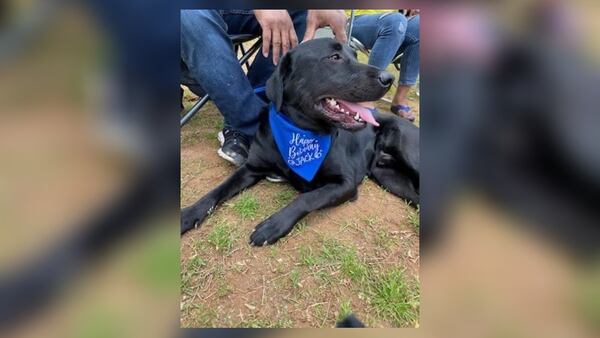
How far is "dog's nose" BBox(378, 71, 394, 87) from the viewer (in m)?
1.81

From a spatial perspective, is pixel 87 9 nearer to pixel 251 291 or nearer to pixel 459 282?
pixel 251 291

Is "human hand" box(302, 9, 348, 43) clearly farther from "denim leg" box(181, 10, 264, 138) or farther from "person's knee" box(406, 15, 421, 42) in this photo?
"denim leg" box(181, 10, 264, 138)

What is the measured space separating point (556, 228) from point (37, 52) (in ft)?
4.62

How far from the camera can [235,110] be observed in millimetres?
2199

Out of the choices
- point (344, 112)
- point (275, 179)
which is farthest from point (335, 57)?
point (275, 179)

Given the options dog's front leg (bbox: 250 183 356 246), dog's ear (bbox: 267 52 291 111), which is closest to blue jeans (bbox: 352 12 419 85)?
dog's ear (bbox: 267 52 291 111)

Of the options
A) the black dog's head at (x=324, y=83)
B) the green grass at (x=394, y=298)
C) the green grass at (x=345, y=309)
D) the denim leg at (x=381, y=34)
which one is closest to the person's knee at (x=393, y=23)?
the denim leg at (x=381, y=34)

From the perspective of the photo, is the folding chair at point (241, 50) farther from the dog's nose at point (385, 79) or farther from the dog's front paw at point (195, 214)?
the dog's nose at point (385, 79)

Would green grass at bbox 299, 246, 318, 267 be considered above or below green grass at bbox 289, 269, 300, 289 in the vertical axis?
below

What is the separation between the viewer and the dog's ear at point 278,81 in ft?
6.54

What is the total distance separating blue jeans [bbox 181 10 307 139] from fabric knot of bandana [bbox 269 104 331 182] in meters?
0.19

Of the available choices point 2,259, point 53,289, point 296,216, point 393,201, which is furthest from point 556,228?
point 2,259

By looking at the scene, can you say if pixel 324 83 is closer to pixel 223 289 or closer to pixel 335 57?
pixel 335 57

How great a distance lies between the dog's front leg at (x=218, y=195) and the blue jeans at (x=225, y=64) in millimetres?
331
